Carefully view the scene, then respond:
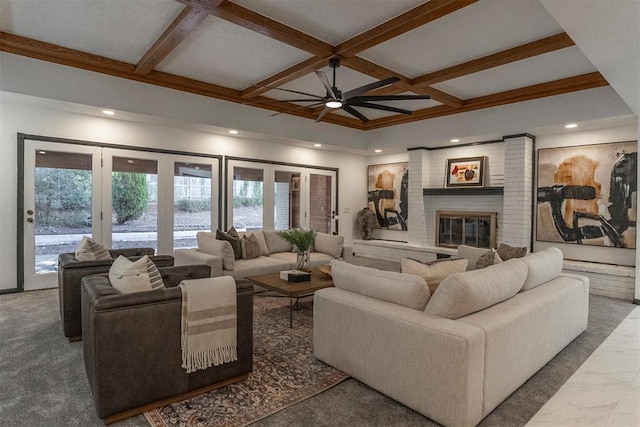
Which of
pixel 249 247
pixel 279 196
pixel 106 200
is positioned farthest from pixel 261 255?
pixel 106 200

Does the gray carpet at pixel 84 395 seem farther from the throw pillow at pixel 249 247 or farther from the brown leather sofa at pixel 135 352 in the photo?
the throw pillow at pixel 249 247

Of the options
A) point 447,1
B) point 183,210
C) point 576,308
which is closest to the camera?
point 447,1

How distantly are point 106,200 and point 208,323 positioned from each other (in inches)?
156

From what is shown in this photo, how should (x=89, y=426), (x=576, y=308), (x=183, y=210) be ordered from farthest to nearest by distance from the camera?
(x=183, y=210), (x=576, y=308), (x=89, y=426)

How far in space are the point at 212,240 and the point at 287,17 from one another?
2833 millimetres

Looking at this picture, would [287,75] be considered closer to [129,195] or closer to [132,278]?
[129,195]

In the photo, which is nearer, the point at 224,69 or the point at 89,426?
the point at 89,426

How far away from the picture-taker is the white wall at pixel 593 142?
5.17m

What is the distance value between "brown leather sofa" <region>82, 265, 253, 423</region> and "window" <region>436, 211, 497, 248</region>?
5818 millimetres

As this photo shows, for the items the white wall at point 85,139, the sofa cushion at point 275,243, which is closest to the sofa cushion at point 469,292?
the sofa cushion at point 275,243

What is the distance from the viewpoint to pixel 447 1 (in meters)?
2.94

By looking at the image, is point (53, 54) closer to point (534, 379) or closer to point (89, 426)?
point (89, 426)

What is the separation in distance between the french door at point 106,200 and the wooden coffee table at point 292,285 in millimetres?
2661

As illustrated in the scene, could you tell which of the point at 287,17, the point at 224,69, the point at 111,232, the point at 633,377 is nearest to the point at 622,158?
the point at 633,377
